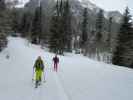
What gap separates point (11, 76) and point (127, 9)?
29038 mm

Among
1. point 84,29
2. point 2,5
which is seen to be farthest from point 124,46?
point 84,29

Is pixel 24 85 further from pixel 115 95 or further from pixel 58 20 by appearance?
pixel 58 20

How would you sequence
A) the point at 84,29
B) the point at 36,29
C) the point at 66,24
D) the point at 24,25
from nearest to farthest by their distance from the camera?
the point at 66,24
the point at 36,29
the point at 84,29
the point at 24,25

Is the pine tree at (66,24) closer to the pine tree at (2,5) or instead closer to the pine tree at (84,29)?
the pine tree at (84,29)


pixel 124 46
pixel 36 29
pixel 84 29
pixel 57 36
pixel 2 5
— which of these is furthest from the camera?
pixel 84 29

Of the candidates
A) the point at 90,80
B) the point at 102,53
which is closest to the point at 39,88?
the point at 90,80

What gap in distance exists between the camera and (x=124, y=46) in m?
35.7

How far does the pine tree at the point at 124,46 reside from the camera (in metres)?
35.1

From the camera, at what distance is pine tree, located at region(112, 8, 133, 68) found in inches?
1382

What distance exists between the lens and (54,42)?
4784 cm

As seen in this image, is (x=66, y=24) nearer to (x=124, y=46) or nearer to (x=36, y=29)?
(x=36, y=29)

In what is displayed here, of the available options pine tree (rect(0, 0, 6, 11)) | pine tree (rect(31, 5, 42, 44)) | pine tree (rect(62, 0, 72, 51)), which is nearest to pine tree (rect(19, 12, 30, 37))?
pine tree (rect(31, 5, 42, 44))

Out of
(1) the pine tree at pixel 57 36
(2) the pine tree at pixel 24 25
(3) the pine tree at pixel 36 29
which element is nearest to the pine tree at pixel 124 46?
(1) the pine tree at pixel 57 36

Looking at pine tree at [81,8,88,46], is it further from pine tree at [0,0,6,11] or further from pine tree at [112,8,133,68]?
pine tree at [0,0,6,11]
